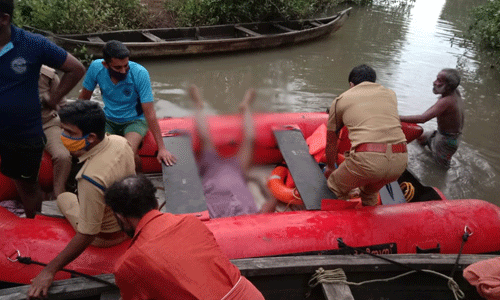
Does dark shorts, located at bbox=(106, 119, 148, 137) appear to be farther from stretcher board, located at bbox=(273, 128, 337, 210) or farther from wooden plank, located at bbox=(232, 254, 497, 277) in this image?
wooden plank, located at bbox=(232, 254, 497, 277)

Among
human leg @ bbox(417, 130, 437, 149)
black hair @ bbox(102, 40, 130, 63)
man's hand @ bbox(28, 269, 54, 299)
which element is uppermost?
black hair @ bbox(102, 40, 130, 63)

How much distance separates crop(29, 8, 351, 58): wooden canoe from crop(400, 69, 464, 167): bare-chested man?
475 cm

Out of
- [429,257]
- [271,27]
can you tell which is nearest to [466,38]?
[271,27]

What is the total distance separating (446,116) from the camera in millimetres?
5027

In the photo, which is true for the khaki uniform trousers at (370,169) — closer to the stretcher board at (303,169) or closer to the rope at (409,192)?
the stretcher board at (303,169)

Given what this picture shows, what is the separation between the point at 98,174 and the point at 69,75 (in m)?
1.08

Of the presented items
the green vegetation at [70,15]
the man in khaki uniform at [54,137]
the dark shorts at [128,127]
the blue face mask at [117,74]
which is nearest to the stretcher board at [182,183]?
the dark shorts at [128,127]

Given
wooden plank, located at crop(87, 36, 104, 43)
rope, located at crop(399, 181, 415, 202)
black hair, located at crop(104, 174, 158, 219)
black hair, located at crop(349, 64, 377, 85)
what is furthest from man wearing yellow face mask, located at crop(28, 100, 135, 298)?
wooden plank, located at crop(87, 36, 104, 43)

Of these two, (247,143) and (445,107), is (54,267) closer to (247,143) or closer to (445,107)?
(247,143)

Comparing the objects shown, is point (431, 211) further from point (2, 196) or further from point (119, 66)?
point (2, 196)

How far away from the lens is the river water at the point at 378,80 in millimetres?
5891

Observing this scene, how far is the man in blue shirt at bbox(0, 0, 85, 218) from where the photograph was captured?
2.46 m

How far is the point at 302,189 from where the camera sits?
11.6ft

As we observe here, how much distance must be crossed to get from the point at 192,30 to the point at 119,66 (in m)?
6.27
